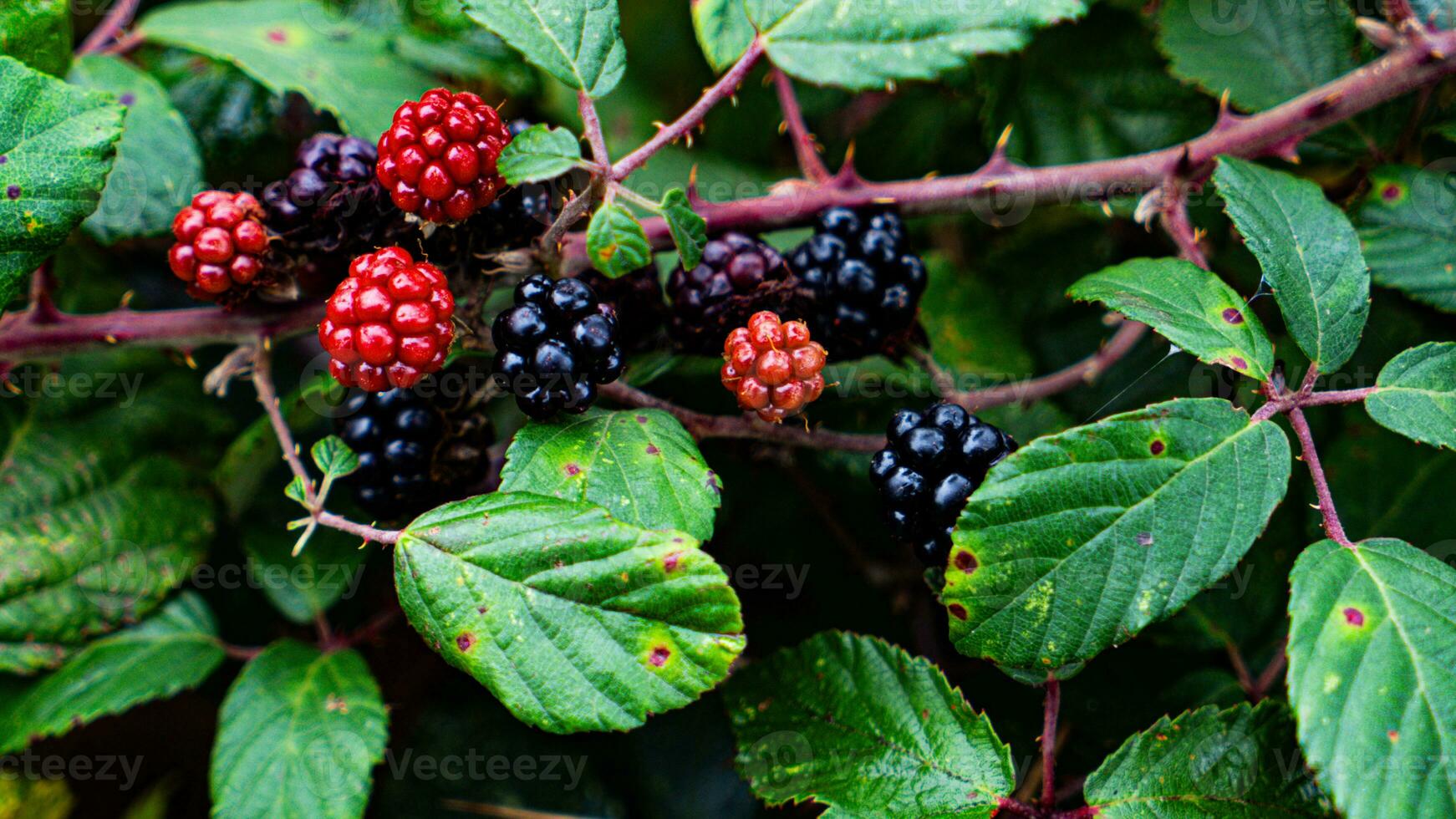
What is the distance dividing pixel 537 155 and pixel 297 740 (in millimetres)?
851

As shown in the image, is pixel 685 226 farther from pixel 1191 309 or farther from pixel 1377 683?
pixel 1377 683

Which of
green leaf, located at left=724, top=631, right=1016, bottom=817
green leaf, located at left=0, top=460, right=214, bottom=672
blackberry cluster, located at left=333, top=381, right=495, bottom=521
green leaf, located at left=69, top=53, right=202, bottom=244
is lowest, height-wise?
green leaf, located at left=0, top=460, right=214, bottom=672

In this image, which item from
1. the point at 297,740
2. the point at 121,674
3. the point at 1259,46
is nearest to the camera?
the point at 297,740

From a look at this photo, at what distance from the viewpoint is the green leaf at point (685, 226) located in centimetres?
95

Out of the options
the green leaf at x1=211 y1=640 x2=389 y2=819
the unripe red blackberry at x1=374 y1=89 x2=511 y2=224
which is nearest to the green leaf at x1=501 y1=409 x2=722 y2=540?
the unripe red blackberry at x1=374 y1=89 x2=511 y2=224

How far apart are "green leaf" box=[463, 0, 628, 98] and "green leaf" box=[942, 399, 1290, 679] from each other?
2.02ft

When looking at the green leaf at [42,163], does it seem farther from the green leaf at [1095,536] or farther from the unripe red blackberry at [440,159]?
the green leaf at [1095,536]

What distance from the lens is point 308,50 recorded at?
1442 millimetres

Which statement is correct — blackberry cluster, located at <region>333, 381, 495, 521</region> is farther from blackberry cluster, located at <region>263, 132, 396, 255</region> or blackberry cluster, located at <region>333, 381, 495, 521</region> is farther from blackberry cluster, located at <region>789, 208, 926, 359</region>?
blackberry cluster, located at <region>789, 208, 926, 359</region>

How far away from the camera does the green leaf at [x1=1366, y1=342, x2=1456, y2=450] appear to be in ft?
3.06

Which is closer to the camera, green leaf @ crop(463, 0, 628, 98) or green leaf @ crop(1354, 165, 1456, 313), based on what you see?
green leaf @ crop(463, 0, 628, 98)

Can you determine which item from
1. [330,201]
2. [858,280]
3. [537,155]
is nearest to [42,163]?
[330,201]

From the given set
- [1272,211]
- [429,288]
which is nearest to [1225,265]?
[1272,211]

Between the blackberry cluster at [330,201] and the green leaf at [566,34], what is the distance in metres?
0.23
